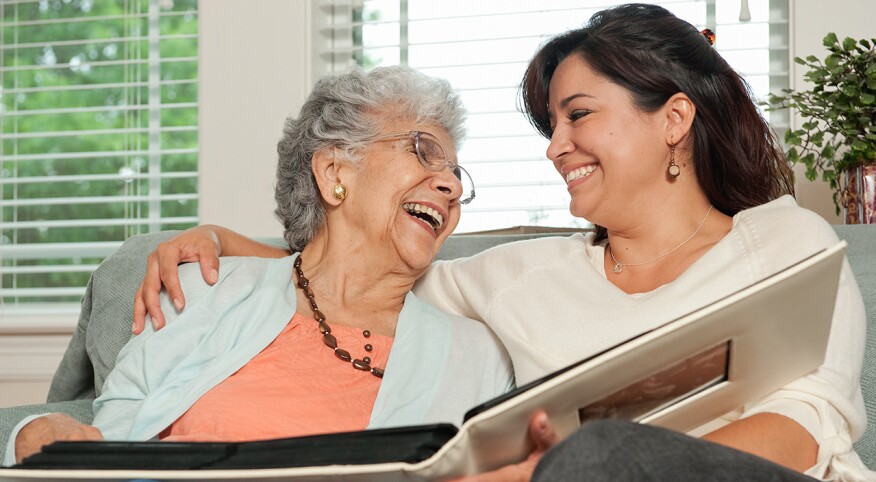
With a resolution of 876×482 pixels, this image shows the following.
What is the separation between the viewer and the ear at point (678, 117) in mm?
1635

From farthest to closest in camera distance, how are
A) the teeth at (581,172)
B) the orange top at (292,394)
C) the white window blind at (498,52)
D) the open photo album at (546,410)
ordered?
the white window blind at (498,52) → the teeth at (581,172) → the orange top at (292,394) → the open photo album at (546,410)

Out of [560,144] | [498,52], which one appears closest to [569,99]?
[560,144]

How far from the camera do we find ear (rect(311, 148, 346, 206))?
1.75 m

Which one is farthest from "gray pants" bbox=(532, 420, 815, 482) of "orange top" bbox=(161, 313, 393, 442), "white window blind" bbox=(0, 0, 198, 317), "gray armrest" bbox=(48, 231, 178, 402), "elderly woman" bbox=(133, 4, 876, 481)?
"white window blind" bbox=(0, 0, 198, 317)

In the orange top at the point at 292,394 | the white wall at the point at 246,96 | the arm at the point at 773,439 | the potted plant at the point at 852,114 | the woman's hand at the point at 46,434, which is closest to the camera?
the arm at the point at 773,439

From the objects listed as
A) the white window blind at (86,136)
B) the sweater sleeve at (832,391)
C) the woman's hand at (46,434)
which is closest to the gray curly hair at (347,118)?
the woman's hand at (46,434)

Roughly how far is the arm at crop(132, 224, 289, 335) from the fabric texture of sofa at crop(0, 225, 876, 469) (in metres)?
0.21

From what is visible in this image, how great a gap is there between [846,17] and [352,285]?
1.86 m

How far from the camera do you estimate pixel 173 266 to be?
159 centimetres

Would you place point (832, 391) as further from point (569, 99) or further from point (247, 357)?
point (247, 357)

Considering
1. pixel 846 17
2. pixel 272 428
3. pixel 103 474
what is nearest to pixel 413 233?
pixel 272 428

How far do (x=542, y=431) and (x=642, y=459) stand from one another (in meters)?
0.20

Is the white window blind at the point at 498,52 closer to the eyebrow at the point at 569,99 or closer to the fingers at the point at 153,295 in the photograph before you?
the eyebrow at the point at 569,99

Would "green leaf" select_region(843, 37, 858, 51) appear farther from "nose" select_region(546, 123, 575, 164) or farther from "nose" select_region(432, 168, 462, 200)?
"nose" select_region(432, 168, 462, 200)
